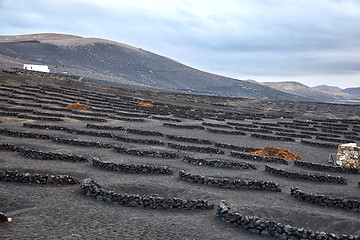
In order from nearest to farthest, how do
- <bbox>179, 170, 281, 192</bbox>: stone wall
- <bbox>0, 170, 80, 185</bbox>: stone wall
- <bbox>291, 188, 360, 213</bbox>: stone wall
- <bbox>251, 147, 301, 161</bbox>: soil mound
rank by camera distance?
1. <bbox>0, 170, 80, 185</bbox>: stone wall
2. <bbox>291, 188, 360, 213</bbox>: stone wall
3. <bbox>179, 170, 281, 192</bbox>: stone wall
4. <bbox>251, 147, 301, 161</bbox>: soil mound

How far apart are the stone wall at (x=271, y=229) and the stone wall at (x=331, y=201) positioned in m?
5.18

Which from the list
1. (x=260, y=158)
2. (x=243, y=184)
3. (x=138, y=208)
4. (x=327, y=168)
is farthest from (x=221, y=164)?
(x=138, y=208)

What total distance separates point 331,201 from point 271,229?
5908 mm

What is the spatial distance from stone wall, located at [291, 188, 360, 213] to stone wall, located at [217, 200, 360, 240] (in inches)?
204

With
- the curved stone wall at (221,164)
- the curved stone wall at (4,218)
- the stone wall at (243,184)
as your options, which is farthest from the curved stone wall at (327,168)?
the curved stone wall at (4,218)

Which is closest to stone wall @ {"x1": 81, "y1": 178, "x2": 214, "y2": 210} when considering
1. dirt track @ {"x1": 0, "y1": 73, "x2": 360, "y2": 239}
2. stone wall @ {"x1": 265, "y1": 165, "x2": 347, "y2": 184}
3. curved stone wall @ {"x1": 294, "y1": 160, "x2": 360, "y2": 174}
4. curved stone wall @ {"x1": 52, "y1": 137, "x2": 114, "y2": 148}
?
dirt track @ {"x1": 0, "y1": 73, "x2": 360, "y2": 239}

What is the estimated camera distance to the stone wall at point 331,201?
15.1 metres

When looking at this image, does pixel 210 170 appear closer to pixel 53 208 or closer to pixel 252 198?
pixel 252 198

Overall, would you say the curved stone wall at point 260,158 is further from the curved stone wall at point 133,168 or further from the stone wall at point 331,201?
the stone wall at point 331,201

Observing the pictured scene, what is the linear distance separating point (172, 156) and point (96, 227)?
13265 millimetres

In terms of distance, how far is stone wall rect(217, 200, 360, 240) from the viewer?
10531 millimetres

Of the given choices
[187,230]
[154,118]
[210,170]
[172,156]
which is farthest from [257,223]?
[154,118]

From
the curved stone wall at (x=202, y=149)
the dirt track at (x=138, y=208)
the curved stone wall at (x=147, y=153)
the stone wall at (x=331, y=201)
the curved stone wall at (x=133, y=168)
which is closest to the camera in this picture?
the dirt track at (x=138, y=208)

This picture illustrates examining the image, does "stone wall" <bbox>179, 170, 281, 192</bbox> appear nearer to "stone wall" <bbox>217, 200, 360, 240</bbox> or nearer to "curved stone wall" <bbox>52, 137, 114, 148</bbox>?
"stone wall" <bbox>217, 200, 360, 240</bbox>
